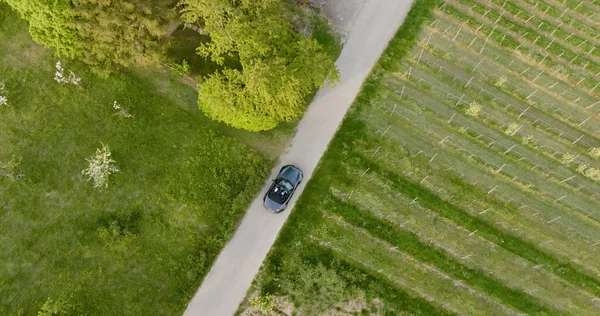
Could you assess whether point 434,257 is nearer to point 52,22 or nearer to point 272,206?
point 272,206

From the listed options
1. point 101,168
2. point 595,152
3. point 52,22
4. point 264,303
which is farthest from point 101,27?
point 595,152

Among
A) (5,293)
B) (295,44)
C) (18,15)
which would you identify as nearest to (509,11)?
(295,44)

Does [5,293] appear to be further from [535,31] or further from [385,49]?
[535,31]

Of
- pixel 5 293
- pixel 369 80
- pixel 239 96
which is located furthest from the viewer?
pixel 369 80

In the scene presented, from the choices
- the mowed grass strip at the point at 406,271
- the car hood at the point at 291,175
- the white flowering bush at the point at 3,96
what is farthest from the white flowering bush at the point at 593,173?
the white flowering bush at the point at 3,96

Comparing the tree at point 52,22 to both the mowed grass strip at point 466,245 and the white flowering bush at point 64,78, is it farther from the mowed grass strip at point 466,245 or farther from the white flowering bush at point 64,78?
the mowed grass strip at point 466,245

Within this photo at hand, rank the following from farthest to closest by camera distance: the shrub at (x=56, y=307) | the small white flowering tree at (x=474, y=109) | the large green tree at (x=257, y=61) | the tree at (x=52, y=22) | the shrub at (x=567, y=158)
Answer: the small white flowering tree at (x=474, y=109)
the shrub at (x=567, y=158)
the shrub at (x=56, y=307)
the tree at (x=52, y=22)
the large green tree at (x=257, y=61)

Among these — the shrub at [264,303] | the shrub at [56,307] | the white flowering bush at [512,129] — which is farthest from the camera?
the white flowering bush at [512,129]
